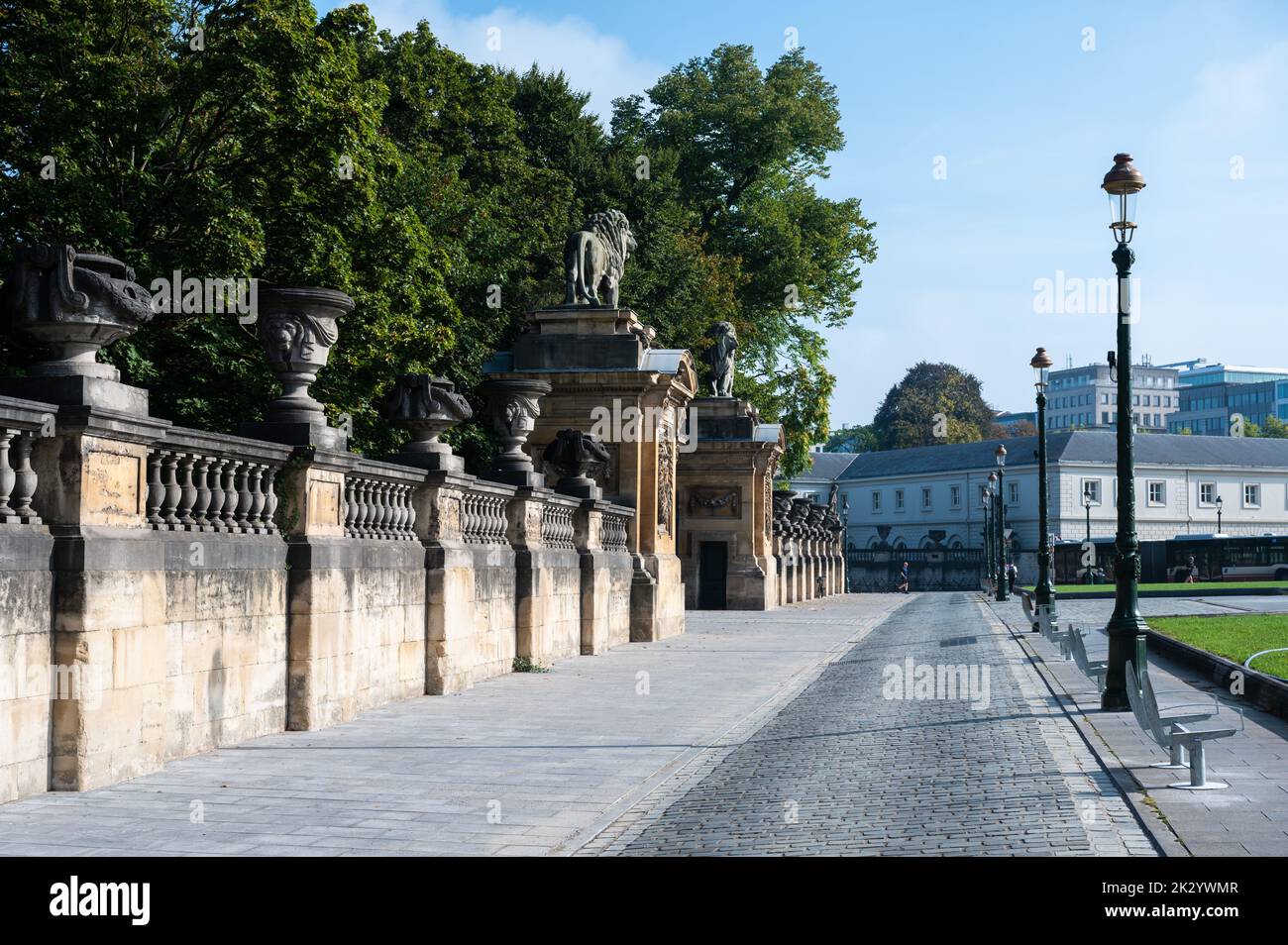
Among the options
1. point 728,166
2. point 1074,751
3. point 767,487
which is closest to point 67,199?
point 1074,751

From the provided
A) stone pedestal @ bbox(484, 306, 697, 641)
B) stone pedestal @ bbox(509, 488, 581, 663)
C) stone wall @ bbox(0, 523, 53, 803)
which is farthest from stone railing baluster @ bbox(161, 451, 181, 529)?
stone pedestal @ bbox(484, 306, 697, 641)

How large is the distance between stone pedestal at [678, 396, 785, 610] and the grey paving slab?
2596 centimetres

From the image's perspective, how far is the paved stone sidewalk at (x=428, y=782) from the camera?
784 centimetres

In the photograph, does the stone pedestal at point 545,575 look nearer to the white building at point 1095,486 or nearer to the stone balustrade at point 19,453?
the stone balustrade at point 19,453

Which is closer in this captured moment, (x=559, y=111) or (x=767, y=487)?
(x=559, y=111)

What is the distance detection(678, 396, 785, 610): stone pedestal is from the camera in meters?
45.0

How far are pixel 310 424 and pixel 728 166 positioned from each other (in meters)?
42.5

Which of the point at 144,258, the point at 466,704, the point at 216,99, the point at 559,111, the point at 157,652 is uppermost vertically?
the point at 559,111

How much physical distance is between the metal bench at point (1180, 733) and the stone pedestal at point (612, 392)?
64.7 ft

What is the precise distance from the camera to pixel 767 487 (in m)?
47.6

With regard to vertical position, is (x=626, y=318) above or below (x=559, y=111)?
below

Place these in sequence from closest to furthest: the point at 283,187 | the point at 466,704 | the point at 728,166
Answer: the point at 466,704 < the point at 283,187 < the point at 728,166

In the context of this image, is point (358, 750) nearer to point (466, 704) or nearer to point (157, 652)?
point (157, 652)
